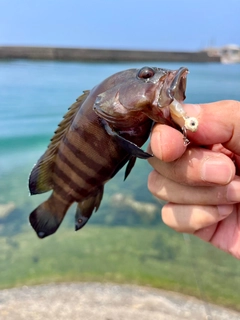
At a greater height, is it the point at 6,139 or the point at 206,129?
the point at 206,129

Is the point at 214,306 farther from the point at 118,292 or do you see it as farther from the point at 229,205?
the point at 229,205

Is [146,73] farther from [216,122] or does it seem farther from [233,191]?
[233,191]

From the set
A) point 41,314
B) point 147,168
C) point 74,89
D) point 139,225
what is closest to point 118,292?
point 41,314

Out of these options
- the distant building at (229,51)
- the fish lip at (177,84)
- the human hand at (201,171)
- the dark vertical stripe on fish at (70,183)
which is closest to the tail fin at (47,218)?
the dark vertical stripe on fish at (70,183)

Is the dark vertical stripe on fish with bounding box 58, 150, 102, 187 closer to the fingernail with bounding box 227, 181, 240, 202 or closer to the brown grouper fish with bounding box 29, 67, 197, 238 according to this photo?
the brown grouper fish with bounding box 29, 67, 197, 238

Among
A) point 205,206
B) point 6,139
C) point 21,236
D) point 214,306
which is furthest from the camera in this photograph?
point 6,139

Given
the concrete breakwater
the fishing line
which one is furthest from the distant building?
the fishing line

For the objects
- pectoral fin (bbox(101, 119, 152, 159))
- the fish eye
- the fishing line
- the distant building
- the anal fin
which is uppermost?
the fish eye
